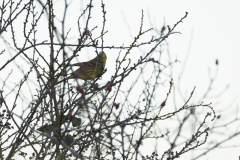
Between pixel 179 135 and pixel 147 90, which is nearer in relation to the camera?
pixel 179 135

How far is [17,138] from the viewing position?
414 cm

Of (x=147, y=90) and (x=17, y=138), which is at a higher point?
(x=147, y=90)

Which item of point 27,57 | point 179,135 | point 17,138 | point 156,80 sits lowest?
point 179,135

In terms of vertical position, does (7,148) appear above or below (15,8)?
below

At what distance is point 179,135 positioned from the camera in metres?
3.80

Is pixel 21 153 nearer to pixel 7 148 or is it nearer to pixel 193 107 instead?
pixel 7 148

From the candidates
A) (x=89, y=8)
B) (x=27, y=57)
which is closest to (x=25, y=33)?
(x=27, y=57)

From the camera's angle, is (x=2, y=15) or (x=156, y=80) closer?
(x=2, y=15)

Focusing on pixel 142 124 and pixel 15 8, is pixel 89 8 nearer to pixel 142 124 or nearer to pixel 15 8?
pixel 142 124

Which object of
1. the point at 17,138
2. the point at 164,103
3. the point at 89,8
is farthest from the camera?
the point at 164,103

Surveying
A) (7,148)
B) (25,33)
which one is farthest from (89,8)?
(7,148)

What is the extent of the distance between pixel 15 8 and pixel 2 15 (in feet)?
0.58

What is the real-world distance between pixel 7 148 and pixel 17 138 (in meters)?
0.30

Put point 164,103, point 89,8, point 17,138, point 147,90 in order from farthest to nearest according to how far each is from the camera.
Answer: point 147,90
point 164,103
point 17,138
point 89,8
